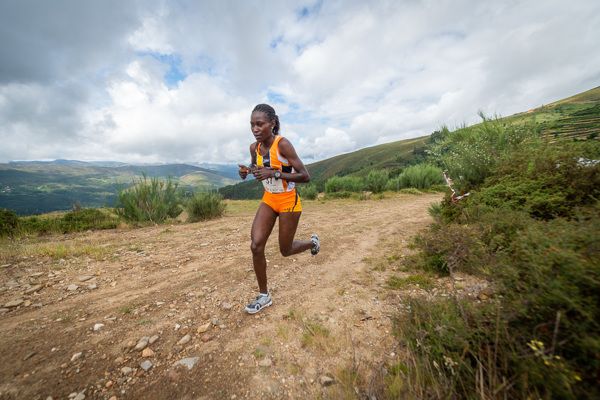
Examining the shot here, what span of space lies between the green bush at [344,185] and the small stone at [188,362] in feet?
48.1

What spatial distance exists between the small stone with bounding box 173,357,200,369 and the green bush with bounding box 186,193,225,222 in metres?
7.69

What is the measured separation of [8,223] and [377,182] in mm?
15925

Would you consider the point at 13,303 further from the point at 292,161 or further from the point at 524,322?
the point at 524,322

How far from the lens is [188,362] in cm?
235

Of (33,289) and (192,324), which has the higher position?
(33,289)

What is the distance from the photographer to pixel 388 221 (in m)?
7.48

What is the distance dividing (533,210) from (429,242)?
1330 mm

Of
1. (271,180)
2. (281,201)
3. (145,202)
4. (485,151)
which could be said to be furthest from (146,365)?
(145,202)

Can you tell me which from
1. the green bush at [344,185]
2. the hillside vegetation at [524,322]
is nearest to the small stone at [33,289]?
the hillside vegetation at [524,322]

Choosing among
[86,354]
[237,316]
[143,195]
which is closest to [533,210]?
[237,316]

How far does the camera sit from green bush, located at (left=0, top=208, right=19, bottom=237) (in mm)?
7096

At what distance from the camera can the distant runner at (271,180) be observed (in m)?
3.18

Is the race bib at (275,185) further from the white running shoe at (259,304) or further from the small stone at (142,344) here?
the small stone at (142,344)

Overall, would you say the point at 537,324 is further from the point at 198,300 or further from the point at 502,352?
the point at 198,300
